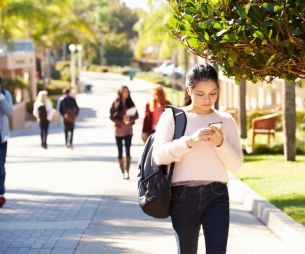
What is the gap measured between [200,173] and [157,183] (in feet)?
0.94

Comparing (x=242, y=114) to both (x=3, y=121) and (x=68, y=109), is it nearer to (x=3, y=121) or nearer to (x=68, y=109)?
(x=68, y=109)

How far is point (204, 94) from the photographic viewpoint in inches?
218

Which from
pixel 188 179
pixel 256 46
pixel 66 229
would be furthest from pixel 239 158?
pixel 66 229

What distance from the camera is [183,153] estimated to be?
17.8ft

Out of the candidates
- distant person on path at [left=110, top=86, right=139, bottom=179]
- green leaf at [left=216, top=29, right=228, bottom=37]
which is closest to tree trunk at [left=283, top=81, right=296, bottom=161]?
distant person on path at [left=110, top=86, right=139, bottom=179]

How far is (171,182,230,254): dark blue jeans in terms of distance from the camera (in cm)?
550

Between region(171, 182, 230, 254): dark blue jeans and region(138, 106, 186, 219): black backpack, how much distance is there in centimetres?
9

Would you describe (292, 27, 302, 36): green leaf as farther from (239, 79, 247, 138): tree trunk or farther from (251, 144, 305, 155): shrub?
(239, 79, 247, 138): tree trunk

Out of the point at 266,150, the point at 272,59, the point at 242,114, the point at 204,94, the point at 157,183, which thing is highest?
the point at 272,59

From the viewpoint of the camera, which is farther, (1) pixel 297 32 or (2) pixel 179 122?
(1) pixel 297 32

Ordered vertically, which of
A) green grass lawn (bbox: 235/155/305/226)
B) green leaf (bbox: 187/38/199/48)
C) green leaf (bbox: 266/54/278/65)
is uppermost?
green leaf (bbox: 187/38/199/48)

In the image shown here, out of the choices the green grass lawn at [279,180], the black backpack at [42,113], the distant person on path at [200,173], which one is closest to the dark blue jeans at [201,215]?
the distant person on path at [200,173]

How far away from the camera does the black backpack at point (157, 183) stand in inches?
217

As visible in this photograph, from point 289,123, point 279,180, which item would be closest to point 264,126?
point 289,123
